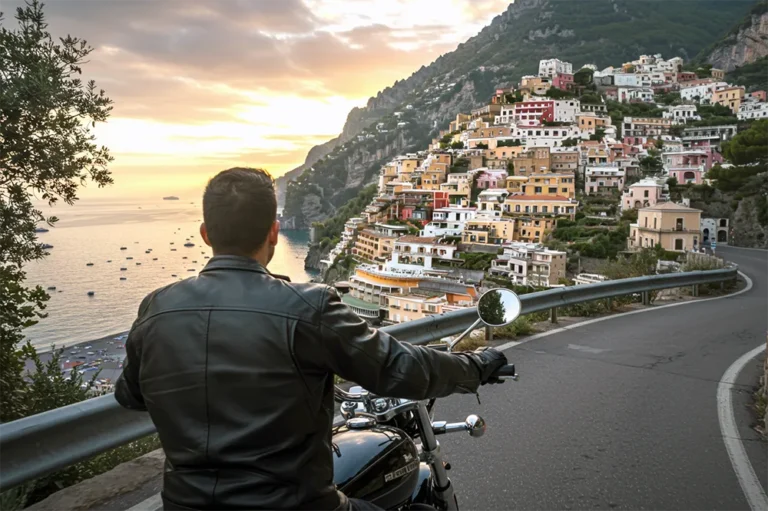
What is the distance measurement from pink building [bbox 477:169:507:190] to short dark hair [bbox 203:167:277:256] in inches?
3148

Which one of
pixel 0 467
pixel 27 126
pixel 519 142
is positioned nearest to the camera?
pixel 0 467

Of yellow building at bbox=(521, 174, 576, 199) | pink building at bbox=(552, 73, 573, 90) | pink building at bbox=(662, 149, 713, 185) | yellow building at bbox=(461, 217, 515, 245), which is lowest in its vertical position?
yellow building at bbox=(461, 217, 515, 245)

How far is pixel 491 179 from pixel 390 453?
8070 centimetres

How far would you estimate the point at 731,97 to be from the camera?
344 ft

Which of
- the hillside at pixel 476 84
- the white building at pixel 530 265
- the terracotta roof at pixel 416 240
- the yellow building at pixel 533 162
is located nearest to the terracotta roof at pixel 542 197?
the terracotta roof at pixel 416 240

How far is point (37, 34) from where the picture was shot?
6359mm

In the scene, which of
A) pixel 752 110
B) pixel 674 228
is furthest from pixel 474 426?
pixel 752 110

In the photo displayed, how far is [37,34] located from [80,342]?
2739cm

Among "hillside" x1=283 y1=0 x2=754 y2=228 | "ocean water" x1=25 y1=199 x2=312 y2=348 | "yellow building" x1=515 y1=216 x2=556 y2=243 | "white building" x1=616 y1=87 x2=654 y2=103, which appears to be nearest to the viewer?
"ocean water" x1=25 y1=199 x2=312 y2=348

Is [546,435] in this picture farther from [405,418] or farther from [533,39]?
[533,39]

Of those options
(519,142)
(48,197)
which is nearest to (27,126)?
(48,197)

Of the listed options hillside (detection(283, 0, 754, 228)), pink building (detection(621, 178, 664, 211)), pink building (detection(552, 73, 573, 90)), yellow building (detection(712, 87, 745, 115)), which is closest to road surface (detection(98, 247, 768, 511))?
pink building (detection(621, 178, 664, 211))

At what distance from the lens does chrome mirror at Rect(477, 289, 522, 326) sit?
2.16m

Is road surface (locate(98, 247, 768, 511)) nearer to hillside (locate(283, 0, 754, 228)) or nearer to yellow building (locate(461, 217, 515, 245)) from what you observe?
yellow building (locate(461, 217, 515, 245))
